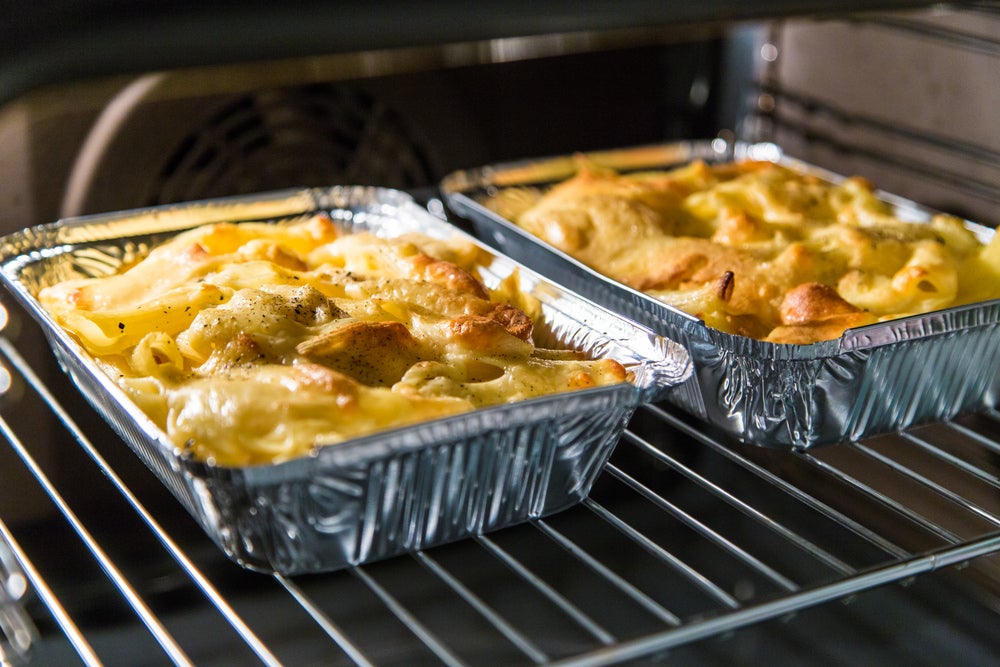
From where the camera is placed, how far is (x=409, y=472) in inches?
38.7

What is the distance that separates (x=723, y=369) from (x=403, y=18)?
26.4 inches

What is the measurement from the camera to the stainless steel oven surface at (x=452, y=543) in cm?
73

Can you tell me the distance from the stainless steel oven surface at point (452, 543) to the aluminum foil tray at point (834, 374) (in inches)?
1.5

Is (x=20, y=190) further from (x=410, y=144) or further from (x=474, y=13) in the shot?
(x=474, y=13)

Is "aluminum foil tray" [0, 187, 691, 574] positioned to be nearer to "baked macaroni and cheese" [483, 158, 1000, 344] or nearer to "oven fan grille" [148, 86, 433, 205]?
"baked macaroni and cheese" [483, 158, 1000, 344]

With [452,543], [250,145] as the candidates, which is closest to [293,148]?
[250,145]

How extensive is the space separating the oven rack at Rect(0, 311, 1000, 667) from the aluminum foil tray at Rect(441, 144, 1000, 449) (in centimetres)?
4

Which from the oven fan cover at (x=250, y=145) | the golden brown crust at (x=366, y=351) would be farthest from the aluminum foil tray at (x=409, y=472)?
the oven fan cover at (x=250, y=145)

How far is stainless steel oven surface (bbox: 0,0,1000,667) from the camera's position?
0.73 metres

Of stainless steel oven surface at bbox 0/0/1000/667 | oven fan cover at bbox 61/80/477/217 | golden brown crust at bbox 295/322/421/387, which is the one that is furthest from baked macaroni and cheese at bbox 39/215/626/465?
oven fan cover at bbox 61/80/477/217

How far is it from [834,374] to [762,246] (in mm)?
348

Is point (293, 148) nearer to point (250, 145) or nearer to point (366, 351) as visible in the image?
point (250, 145)

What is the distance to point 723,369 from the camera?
1.27 metres

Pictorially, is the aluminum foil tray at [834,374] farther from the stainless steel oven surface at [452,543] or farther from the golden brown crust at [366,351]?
the golden brown crust at [366,351]
